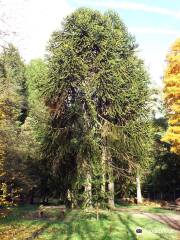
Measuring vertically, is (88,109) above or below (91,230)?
above

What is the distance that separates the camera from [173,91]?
3259cm

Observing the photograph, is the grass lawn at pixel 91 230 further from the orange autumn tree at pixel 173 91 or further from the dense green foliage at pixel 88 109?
the orange autumn tree at pixel 173 91

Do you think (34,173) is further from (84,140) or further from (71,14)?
(71,14)

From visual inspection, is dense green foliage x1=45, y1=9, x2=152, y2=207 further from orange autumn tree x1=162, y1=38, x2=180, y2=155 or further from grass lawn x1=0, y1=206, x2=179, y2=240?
grass lawn x1=0, y1=206, x2=179, y2=240

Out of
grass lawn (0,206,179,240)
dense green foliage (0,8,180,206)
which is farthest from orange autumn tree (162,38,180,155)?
grass lawn (0,206,179,240)

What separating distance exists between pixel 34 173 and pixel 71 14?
16.2 metres

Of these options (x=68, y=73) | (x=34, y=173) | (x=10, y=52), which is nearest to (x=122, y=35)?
(x=68, y=73)

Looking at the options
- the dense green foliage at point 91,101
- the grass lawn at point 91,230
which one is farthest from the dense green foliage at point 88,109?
the grass lawn at point 91,230

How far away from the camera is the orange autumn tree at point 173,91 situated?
32656mm

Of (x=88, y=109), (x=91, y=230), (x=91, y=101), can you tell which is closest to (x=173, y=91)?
(x=91, y=101)

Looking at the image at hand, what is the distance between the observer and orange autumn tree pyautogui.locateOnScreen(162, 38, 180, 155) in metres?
32.7

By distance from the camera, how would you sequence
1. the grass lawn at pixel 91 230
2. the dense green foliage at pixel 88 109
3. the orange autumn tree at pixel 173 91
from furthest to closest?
the orange autumn tree at pixel 173 91 → the dense green foliage at pixel 88 109 → the grass lawn at pixel 91 230

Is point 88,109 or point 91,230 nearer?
point 91,230

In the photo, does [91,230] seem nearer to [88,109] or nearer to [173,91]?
[88,109]
